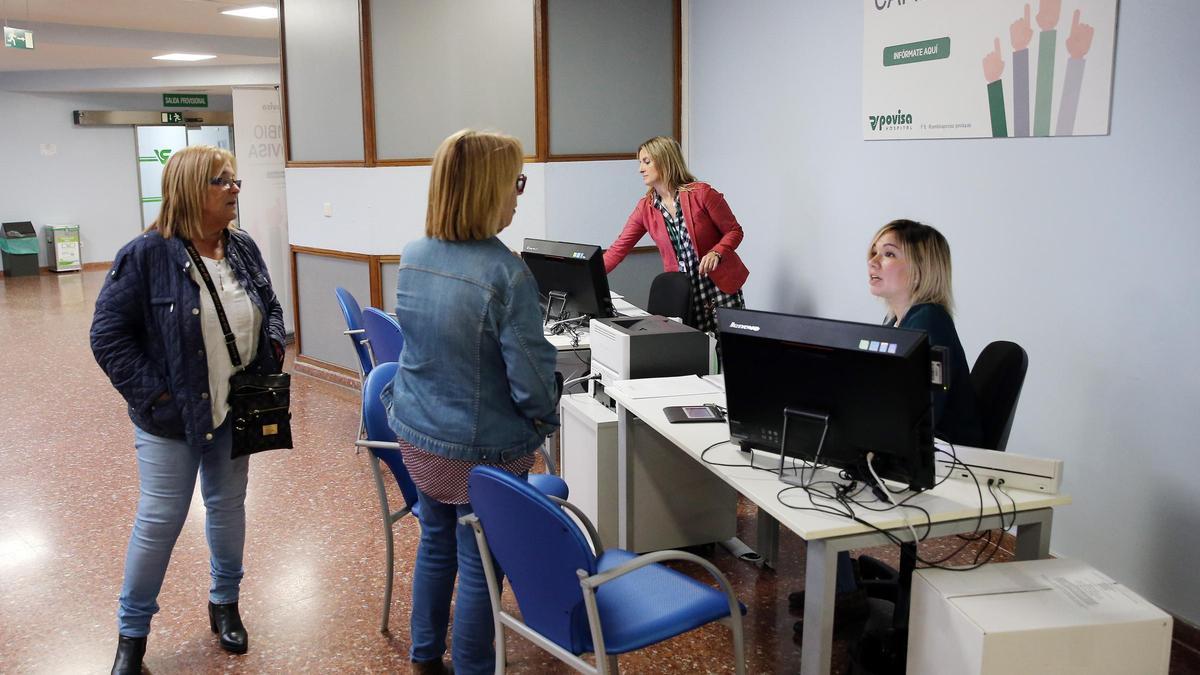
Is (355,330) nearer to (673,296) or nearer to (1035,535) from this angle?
(673,296)

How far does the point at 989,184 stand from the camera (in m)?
3.69

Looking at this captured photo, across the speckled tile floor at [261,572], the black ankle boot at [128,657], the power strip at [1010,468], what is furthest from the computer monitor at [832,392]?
the black ankle boot at [128,657]

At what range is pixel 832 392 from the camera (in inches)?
91.0

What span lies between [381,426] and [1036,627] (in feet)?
5.84

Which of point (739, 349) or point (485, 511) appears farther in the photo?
point (739, 349)

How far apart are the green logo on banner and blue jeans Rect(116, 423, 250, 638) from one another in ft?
9.95

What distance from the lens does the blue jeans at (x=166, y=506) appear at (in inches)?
107

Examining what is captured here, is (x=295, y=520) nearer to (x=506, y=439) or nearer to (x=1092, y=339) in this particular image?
(x=506, y=439)

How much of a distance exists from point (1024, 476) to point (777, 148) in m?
3.10

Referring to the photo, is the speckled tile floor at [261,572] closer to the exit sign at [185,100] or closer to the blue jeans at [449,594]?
the blue jeans at [449,594]

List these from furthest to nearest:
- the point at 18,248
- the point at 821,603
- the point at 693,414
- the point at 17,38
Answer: the point at 18,248
the point at 17,38
the point at 693,414
the point at 821,603

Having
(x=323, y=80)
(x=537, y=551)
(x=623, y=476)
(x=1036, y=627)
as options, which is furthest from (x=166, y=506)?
(x=323, y=80)

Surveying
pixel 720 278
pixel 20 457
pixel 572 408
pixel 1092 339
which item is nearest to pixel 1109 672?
pixel 1092 339

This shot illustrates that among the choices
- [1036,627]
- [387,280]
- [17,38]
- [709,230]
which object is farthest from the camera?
Answer: [17,38]
